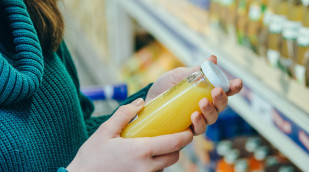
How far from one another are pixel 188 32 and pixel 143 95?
2.30 feet

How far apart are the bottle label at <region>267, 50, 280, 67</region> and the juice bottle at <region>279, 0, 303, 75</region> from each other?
0.03 meters

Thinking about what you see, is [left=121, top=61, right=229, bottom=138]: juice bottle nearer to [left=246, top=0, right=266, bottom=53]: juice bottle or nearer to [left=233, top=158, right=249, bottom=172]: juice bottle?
[left=246, top=0, right=266, bottom=53]: juice bottle

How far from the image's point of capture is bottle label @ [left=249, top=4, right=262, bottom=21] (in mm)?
1089

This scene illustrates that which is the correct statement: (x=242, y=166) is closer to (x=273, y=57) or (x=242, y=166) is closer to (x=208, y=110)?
(x=273, y=57)

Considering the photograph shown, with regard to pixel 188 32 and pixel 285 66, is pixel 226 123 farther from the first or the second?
pixel 285 66

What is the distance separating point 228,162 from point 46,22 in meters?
0.97

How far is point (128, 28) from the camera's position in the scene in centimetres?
264

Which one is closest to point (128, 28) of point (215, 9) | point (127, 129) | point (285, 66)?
point (215, 9)

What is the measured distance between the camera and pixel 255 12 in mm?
1103

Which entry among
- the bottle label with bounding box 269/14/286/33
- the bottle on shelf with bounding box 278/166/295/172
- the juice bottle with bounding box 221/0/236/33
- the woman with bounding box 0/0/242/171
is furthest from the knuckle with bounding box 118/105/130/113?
the bottle on shelf with bounding box 278/166/295/172

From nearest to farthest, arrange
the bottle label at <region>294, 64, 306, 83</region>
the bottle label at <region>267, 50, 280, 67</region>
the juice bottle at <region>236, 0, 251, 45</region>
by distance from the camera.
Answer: the bottle label at <region>294, 64, 306, 83</region> < the bottle label at <region>267, 50, 280, 67</region> < the juice bottle at <region>236, 0, 251, 45</region>

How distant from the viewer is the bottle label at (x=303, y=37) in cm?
88

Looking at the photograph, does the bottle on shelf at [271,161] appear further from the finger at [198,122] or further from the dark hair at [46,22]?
the dark hair at [46,22]

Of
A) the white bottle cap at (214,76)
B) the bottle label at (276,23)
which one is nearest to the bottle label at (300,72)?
the bottle label at (276,23)
